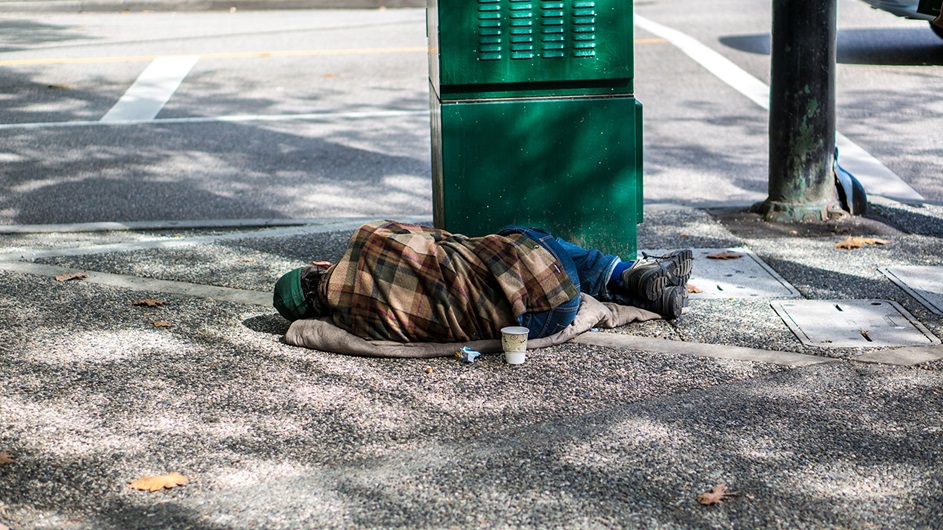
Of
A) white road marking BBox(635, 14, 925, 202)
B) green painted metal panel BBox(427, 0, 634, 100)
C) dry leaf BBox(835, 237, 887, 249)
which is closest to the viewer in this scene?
green painted metal panel BBox(427, 0, 634, 100)

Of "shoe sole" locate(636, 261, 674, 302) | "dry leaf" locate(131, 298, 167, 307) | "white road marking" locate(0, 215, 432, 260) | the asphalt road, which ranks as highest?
the asphalt road

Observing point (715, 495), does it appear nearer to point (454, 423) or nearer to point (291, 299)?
point (454, 423)

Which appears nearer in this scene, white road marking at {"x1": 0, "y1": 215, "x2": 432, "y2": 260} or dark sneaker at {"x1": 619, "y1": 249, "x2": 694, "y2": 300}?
dark sneaker at {"x1": 619, "y1": 249, "x2": 694, "y2": 300}

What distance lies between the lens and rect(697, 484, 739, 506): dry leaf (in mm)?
3000

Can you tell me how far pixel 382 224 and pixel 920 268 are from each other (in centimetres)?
268

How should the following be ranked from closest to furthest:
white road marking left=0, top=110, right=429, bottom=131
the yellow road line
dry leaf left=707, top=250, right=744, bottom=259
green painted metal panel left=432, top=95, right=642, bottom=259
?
green painted metal panel left=432, top=95, right=642, bottom=259
dry leaf left=707, top=250, right=744, bottom=259
white road marking left=0, top=110, right=429, bottom=131
the yellow road line

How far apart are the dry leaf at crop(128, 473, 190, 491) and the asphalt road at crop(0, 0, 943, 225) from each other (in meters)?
3.85

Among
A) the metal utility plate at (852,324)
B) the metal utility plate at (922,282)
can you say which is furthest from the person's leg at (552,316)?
the metal utility plate at (922,282)

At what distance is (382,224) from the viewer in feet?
14.2

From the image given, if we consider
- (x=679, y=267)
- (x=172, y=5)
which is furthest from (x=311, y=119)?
(x=172, y=5)

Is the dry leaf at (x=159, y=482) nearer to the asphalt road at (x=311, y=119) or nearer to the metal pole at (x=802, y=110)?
the asphalt road at (x=311, y=119)

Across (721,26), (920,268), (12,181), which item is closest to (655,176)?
(920,268)

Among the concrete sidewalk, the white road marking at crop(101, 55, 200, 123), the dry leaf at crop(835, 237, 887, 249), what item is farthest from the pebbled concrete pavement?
the white road marking at crop(101, 55, 200, 123)

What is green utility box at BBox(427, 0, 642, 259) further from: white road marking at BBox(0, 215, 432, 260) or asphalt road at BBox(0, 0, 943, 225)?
asphalt road at BBox(0, 0, 943, 225)
